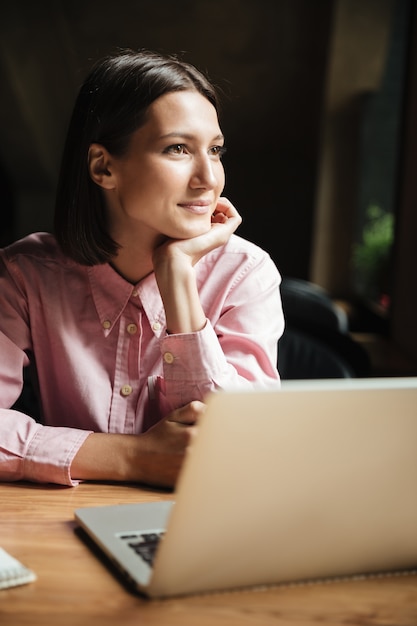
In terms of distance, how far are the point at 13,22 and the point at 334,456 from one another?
622 cm

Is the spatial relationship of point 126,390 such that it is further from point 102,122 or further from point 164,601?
point 164,601

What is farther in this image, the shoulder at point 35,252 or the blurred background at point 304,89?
the blurred background at point 304,89

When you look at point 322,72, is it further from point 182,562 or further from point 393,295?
point 182,562

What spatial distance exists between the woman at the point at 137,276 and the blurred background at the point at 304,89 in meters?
2.85

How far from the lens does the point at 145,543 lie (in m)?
0.93

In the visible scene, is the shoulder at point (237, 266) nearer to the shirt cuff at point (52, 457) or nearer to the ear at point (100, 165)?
the ear at point (100, 165)

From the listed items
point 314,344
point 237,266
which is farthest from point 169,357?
point 314,344

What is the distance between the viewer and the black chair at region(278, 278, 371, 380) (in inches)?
85.1

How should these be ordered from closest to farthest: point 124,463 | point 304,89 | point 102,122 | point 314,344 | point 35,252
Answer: point 124,463 < point 102,122 < point 35,252 < point 314,344 < point 304,89

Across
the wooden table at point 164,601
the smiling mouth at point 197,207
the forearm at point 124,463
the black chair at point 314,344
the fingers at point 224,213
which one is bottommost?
the black chair at point 314,344

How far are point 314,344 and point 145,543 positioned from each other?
1333mm

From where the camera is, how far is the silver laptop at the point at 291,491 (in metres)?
0.76

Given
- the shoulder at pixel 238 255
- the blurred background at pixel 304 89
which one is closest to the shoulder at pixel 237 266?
the shoulder at pixel 238 255

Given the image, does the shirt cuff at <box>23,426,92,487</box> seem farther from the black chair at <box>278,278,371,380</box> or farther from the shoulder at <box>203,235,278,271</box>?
the black chair at <box>278,278,371,380</box>
